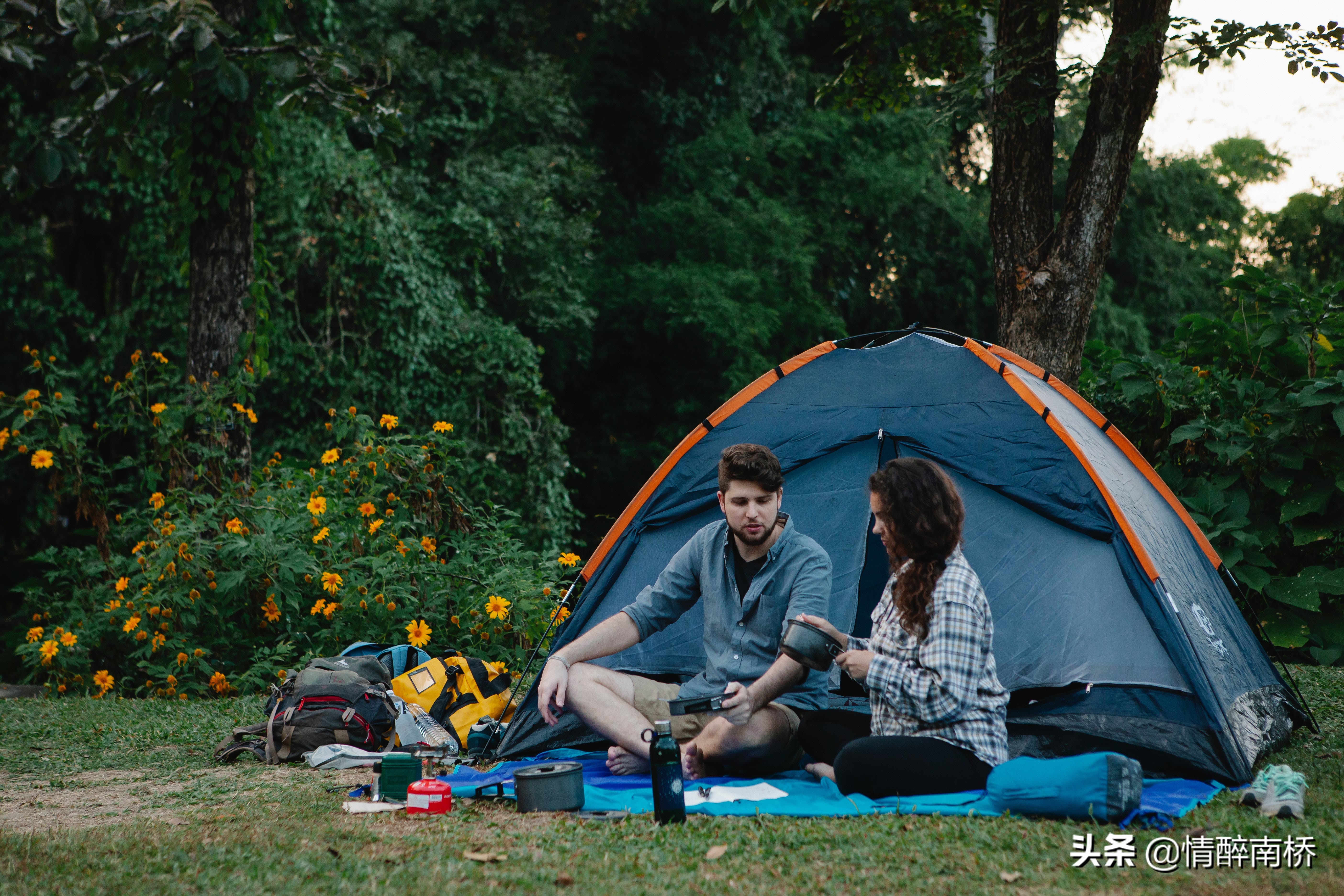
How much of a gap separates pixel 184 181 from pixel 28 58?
1194 millimetres

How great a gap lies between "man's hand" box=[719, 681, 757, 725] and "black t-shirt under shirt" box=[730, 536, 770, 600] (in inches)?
18.9

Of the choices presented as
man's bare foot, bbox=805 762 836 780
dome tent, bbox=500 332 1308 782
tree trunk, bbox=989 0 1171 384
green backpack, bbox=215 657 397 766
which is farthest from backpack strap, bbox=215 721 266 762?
tree trunk, bbox=989 0 1171 384

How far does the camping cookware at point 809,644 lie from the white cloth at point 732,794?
42cm

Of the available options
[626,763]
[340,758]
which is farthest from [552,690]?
[340,758]

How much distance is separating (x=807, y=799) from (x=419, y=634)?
255 cm

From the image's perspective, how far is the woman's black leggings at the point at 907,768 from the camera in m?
2.94

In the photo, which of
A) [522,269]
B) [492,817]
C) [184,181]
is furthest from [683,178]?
[492,817]

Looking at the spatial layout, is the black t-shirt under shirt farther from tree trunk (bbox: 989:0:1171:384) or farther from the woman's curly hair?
tree trunk (bbox: 989:0:1171:384)

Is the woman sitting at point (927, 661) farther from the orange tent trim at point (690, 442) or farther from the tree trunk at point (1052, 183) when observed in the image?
the tree trunk at point (1052, 183)

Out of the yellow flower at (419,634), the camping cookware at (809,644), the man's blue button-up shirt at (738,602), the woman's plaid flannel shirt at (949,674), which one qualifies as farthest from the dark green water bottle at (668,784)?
the yellow flower at (419,634)

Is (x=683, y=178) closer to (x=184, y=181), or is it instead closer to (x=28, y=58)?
(x=184, y=181)

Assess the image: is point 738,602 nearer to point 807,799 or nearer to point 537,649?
point 807,799

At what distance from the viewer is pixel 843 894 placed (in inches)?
86.0

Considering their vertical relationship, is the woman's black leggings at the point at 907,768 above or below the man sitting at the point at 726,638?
below
